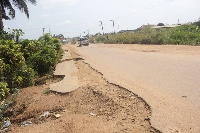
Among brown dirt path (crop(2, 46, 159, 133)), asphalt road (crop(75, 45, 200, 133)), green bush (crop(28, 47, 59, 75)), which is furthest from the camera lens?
green bush (crop(28, 47, 59, 75))

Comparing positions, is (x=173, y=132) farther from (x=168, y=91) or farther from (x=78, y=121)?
(x=168, y=91)

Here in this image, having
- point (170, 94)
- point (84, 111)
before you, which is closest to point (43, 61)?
point (84, 111)

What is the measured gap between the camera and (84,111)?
461 cm

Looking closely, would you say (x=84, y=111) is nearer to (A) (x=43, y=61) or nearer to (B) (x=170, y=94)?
(B) (x=170, y=94)

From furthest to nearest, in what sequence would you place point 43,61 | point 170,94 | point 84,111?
point 43,61 → point 170,94 → point 84,111

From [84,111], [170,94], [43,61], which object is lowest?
[84,111]

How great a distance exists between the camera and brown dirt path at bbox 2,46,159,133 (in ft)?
12.1

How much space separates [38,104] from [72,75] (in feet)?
9.38

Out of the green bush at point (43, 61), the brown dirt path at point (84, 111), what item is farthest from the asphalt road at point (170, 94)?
the green bush at point (43, 61)

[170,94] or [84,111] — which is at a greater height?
[170,94]

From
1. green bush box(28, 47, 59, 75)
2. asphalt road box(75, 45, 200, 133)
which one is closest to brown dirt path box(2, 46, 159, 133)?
asphalt road box(75, 45, 200, 133)

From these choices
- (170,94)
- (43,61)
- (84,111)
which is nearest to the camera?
(84,111)

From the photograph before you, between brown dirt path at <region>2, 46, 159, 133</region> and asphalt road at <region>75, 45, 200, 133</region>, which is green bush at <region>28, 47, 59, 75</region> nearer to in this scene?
brown dirt path at <region>2, 46, 159, 133</region>

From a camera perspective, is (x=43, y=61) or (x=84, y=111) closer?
(x=84, y=111)
